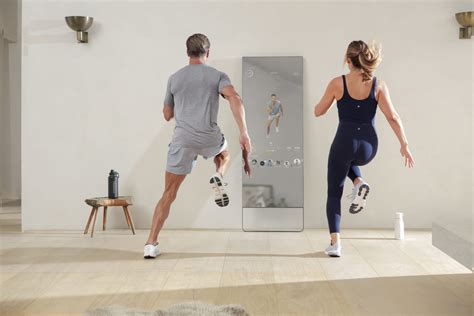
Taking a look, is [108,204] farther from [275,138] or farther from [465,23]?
[465,23]

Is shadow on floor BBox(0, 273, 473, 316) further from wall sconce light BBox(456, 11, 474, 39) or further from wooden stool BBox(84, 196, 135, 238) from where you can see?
wall sconce light BBox(456, 11, 474, 39)

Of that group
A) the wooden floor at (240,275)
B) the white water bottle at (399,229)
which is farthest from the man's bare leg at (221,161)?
the white water bottle at (399,229)

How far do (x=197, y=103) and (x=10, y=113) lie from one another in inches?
246

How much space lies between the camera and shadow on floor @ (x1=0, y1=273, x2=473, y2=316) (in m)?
3.53

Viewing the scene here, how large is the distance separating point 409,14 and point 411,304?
3969 mm

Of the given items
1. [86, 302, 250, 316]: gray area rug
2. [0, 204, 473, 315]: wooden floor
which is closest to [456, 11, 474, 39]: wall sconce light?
[0, 204, 473, 315]: wooden floor

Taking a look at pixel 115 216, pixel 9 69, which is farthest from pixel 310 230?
pixel 9 69

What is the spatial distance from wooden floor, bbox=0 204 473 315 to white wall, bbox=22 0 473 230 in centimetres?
57

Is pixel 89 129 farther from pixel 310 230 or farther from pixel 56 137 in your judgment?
pixel 310 230

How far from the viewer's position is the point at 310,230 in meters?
6.83

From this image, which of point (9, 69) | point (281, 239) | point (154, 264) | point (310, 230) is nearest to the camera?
point (154, 264)

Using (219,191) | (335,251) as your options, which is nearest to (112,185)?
(219,191)

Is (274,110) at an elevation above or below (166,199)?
above

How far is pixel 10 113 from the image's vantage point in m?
10.5
